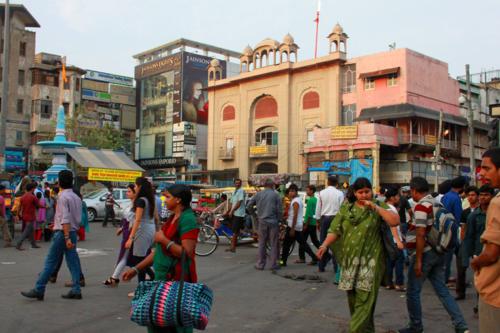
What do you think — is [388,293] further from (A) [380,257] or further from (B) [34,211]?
(B) [34,211]

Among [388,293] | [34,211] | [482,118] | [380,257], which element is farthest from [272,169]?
[380,257]

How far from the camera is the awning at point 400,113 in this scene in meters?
35.7

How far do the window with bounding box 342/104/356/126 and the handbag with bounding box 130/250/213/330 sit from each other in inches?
1445

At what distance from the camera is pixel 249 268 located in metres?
10.6

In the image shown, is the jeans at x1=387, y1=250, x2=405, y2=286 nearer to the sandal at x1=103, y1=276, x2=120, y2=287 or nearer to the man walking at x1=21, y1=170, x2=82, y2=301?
the sandal at x1=103, y1=276, x2=120, y2=287

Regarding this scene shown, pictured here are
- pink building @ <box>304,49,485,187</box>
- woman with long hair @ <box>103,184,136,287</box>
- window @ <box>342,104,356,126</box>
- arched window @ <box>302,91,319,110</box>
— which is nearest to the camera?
woman with long hair @ <box>103,184,136,287</box>

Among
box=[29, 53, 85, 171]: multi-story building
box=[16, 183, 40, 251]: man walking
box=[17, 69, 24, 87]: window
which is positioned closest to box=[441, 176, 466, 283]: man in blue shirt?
box=[16, 183, 40, 251]: man walking

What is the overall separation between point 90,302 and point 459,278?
17.4 feet

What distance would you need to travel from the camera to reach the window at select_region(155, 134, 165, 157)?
59781mm

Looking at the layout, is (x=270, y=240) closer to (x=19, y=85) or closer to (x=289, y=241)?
(x=289, y=241)

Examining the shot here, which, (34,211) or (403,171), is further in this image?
(403,171)

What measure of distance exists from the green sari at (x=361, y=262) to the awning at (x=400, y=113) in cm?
3232

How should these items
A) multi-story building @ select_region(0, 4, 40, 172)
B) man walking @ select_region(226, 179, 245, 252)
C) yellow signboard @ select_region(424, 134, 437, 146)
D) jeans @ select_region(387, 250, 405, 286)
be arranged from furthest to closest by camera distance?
multi-story building @ select_region(0, 4, 40, 172) < yellow signboard @ select_region(424, 134, 437, 146) < man walking @ select_region(226, 179, 245, 252) < jeans @ select_region(387, 250, 405, 286)

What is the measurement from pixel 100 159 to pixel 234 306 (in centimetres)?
1702
